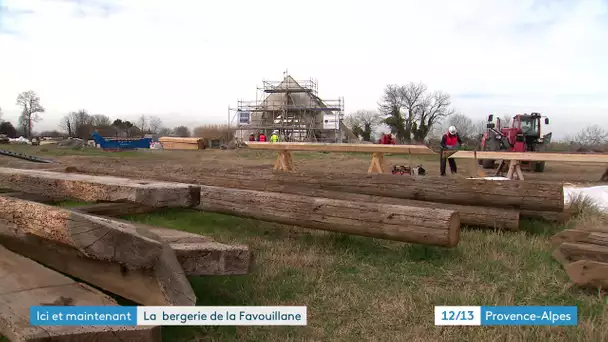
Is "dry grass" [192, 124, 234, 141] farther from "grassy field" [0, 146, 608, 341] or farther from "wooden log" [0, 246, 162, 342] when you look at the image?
"wooden log" [0, 246, 162, 342]

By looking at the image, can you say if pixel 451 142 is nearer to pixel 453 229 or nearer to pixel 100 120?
pixel 453 229

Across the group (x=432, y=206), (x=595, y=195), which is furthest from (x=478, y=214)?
(x=595, y=195)

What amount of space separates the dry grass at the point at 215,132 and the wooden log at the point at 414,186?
47.7m

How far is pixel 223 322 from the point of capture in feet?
9.01

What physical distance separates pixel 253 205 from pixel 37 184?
7.17ft

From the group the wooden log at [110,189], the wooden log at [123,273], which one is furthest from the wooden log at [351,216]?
the wooden log at [123,273]

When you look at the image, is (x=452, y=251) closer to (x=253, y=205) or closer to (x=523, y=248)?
(x=523, y=248)

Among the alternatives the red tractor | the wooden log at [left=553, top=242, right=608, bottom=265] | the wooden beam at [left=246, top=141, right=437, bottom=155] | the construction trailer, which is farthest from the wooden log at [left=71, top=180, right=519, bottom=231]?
the construction trailer

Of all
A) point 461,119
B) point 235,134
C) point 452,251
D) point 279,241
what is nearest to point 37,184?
point 279,241

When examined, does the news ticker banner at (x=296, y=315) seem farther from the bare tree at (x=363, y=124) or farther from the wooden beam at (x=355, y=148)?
the bare tree at (x=363, y=124)

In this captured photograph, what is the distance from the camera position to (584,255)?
11.2ft

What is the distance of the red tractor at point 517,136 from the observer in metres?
16.8

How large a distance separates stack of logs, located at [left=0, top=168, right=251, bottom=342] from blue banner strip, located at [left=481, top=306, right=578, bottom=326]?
161 cm

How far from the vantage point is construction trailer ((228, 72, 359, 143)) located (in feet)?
156
